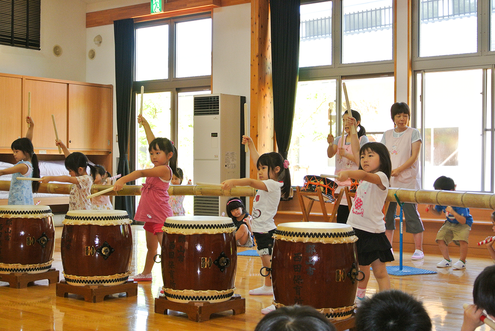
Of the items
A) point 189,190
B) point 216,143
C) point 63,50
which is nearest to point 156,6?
point 63,50

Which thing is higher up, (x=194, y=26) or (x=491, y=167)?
(x=194, y=26)

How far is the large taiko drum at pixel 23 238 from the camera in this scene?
359 centimetres

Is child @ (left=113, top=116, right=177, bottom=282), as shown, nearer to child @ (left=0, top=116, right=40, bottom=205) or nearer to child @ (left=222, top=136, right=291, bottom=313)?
child @ (left=222, top=136, right=291, bottom=313)

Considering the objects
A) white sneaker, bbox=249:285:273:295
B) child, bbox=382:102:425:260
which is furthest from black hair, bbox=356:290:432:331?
child, bbox=382:102:425:260

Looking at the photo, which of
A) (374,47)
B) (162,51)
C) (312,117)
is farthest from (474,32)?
(162,51)

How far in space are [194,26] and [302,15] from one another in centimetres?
181

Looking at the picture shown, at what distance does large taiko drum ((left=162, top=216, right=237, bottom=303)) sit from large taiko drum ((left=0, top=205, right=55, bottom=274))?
1245mm

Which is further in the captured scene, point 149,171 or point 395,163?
point 395,163

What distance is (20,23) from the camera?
8.05 m

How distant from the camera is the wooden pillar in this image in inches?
274

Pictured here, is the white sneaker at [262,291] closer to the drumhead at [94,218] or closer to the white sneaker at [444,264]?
the drumhead at [94,218]

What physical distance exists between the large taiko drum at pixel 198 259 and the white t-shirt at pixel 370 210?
0.73m

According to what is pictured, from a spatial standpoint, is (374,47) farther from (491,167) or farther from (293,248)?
(293,248)

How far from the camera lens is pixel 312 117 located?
23.3ft
